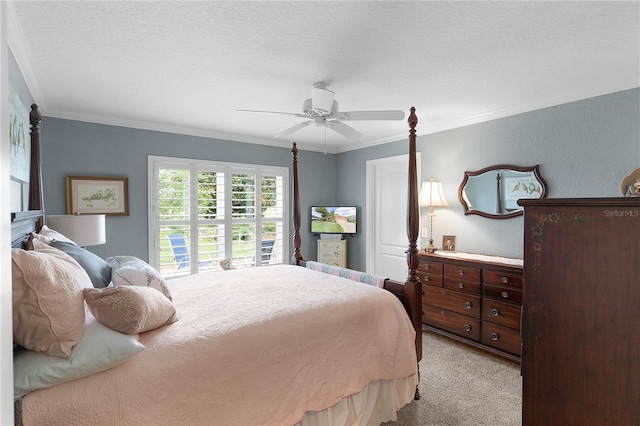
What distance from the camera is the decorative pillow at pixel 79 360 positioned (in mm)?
1100

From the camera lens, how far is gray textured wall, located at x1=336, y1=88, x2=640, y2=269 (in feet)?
9.02

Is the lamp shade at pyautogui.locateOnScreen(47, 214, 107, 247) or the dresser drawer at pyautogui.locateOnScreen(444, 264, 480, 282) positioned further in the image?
the dresser drawer at pyautogui.locateOnScreen(444, 264, 480, 282)

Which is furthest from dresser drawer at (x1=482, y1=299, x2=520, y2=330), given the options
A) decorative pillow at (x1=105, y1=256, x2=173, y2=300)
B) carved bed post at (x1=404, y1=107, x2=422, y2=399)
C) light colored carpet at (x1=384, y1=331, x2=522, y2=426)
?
decorative pillow at (x1=105, y1=256, x2=173, y2=300)

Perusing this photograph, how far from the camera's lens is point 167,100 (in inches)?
124

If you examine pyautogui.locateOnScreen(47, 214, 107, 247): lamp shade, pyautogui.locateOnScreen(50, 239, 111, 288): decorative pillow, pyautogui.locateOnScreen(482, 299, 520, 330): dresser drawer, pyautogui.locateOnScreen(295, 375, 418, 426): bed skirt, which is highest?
pyautogui.locateOnScreen(47, 214, 107, 247): lamp shade

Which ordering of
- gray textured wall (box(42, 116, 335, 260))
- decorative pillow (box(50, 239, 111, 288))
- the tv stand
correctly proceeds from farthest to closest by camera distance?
the tv stand → gray textured wall (box(42, 116, 335, 260)) → decorative pillow (box(50, 239, 111, 288))

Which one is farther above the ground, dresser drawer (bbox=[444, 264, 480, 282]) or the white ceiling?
the white ceiling

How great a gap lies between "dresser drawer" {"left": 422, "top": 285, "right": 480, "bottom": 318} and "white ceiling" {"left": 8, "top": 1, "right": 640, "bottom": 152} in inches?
76.0

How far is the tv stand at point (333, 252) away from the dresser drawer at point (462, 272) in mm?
1980

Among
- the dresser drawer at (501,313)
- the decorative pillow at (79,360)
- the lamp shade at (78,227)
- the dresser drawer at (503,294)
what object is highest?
the lamp shade at (78,227)

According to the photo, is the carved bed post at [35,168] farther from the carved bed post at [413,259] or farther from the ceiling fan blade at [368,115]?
the carved bed post at [413,259]

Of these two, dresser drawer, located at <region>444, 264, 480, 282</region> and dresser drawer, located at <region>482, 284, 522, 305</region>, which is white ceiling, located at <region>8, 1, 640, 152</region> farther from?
dresser drawer, located at <region>482, 284, 522, 305</region>

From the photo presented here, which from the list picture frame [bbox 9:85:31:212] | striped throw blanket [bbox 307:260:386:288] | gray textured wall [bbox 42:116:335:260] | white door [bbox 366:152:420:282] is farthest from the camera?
white door [bbox 366:152:420:282]

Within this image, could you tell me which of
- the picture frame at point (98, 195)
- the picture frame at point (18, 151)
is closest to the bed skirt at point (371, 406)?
the picture frame at point (18, 151)
